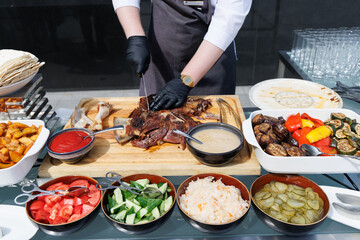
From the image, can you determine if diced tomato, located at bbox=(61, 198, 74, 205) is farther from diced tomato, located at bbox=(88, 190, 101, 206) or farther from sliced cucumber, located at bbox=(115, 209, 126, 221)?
sliced cucumber, located at bbox=(115, 209, 126, 221)

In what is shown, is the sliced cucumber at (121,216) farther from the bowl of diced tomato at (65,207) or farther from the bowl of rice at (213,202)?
the bowl of rice at (213,202)

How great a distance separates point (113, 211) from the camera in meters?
1.62

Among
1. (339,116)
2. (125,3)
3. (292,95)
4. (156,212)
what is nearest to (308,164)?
A: (339,116)

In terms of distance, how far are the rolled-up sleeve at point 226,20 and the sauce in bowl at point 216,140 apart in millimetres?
1020

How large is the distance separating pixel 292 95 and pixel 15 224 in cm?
246

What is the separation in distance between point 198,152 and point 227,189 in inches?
11.7

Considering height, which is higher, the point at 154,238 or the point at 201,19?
the point at 201,19

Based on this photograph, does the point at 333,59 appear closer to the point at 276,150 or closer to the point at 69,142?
the point at 276,150

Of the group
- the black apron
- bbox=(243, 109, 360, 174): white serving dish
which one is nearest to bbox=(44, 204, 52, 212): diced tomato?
bbox=(243, 109, 360, 174): white serving dish

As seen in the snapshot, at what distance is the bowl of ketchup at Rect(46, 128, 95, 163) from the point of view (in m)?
1.90

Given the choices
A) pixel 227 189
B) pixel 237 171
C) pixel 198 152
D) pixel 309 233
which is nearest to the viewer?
pixel 309 233

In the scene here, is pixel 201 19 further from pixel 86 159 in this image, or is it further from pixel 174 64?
pixel 86 159

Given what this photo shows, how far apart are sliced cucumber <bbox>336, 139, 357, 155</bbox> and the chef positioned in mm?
1340

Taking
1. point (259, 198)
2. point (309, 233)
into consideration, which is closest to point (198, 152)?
point (259, 198)
